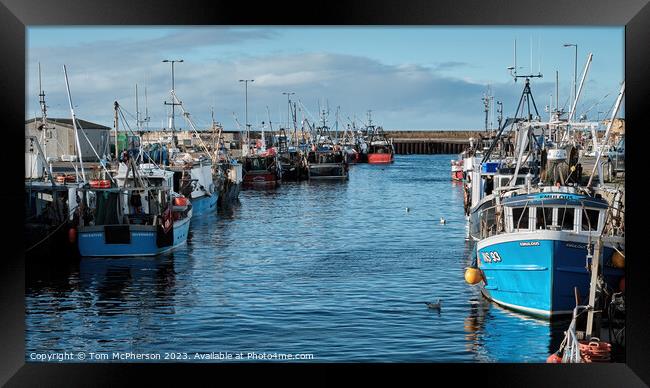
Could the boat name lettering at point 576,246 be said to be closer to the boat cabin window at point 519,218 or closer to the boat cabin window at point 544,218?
the boat cabin window at point 544,218

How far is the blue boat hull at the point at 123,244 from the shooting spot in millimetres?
21359

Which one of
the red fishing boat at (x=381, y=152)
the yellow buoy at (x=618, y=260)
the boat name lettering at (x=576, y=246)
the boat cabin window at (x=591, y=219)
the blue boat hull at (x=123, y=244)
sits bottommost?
the blue boat hull at (x=123, y=244)

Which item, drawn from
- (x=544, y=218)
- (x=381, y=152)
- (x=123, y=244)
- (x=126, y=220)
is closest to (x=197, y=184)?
(x=126, y=220)

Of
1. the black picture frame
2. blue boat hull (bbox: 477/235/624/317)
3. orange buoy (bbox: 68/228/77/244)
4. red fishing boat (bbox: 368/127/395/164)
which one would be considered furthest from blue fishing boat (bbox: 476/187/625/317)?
red fishing boat (bbox: 368/127/395/164)

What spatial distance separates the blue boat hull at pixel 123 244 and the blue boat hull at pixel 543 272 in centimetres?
900

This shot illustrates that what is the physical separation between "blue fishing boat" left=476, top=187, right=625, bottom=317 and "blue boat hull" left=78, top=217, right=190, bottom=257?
8.80 m

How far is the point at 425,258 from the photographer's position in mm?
23688

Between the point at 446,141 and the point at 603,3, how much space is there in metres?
109

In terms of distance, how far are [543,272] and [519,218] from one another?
104 centimetres

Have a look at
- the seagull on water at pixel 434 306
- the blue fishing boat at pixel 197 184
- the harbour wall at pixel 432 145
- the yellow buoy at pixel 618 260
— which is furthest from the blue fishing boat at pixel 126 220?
the harbour wall at pixel 432 145

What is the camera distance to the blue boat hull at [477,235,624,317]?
14211mm

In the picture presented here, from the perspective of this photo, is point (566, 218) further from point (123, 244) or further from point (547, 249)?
point (123, 244)
